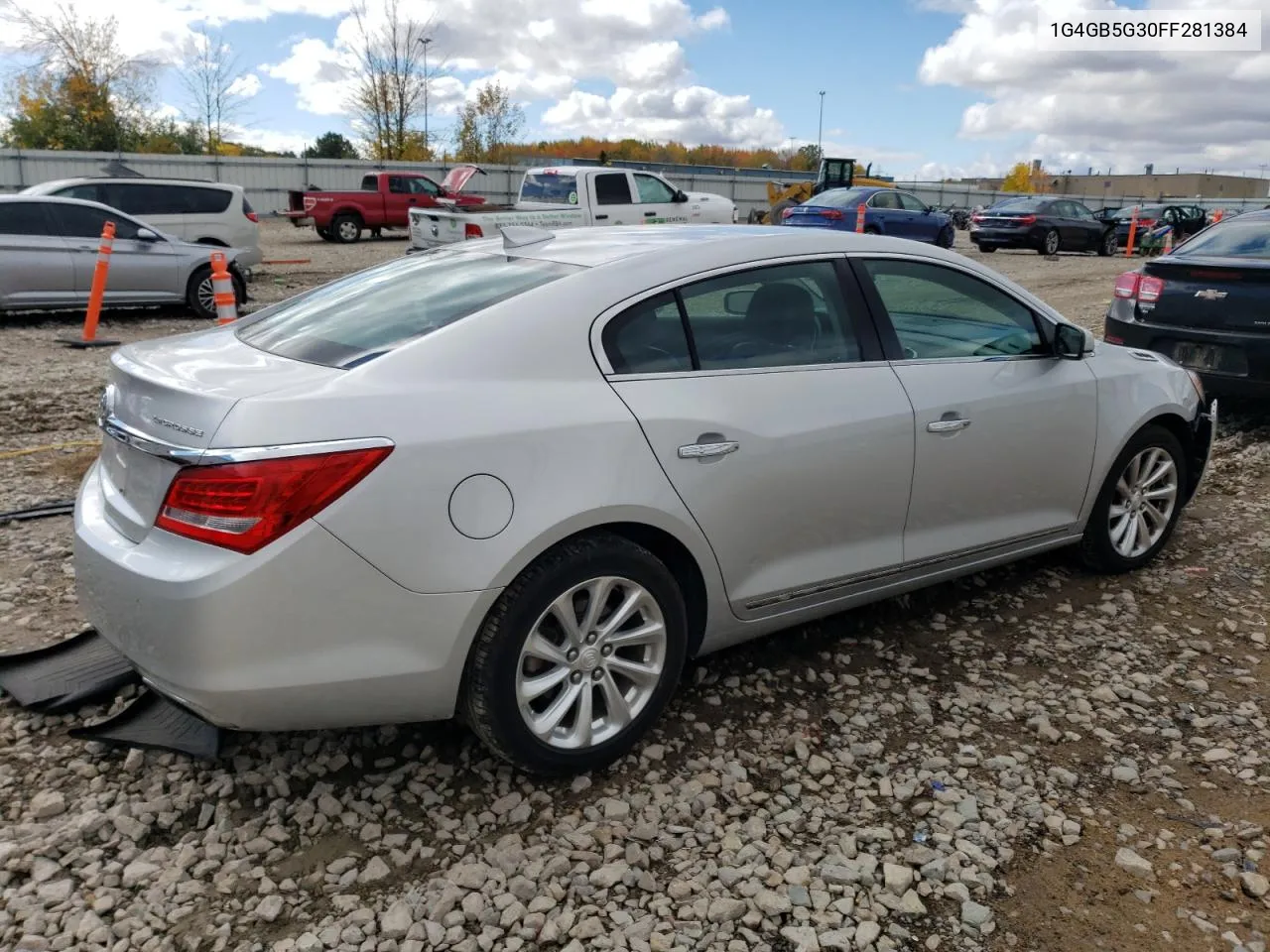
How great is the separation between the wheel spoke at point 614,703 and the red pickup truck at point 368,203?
22.6 metres

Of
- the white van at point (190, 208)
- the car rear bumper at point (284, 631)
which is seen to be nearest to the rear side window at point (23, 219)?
the white van at point (190, 208)

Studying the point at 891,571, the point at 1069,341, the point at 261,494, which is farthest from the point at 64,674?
the point at 1069,341

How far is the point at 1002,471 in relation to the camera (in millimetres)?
3945

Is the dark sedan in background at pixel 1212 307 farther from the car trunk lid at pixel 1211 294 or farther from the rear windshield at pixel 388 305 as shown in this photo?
the rear windshield at pixel 388 305

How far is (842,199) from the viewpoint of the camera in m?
22.6

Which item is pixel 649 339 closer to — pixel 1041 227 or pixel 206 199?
pixel 206 199

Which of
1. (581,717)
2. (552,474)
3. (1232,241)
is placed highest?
(1232,241)

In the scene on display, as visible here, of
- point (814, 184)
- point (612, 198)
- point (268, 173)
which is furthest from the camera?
point (814, 184)

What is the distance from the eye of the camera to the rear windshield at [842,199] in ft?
72.9

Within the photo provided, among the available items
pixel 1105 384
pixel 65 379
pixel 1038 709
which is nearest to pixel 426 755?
pixel 1038 709

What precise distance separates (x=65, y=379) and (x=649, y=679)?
7468 mm

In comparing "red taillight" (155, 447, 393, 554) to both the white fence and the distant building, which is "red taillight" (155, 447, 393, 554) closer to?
the white fence

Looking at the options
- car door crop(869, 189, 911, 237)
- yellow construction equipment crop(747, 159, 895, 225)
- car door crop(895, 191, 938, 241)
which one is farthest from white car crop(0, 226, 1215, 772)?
yellow construction equipment crop(747, 159, 895, 225)

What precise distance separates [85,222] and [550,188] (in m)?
7.11
